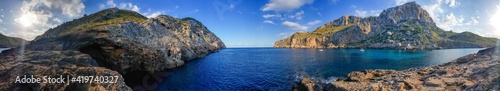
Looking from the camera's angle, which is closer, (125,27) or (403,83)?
(403,83)

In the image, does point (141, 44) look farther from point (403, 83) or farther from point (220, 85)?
point (403, 83)

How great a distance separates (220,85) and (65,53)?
2073 centimetres

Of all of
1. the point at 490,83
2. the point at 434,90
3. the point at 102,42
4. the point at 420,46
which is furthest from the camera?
the point at 420,46

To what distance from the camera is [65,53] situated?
27000mm

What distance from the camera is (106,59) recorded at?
40281 mm

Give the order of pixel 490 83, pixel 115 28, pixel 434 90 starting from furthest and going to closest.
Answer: pixel 115 28, pixel 434 90, pixel 490 83

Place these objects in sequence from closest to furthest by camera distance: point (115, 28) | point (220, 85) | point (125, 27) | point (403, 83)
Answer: point (403, 83), point (220, 85), point (115, 28), point (125, 27)

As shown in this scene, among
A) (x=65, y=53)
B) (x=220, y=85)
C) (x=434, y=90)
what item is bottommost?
(x=220, y=85)

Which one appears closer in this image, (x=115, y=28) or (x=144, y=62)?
(x=115, y=28)

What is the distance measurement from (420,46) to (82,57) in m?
228

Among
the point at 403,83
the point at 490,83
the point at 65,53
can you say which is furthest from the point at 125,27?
the point at 490,83

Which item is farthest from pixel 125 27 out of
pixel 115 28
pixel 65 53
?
pixel 65 53

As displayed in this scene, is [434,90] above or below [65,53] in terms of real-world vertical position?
below

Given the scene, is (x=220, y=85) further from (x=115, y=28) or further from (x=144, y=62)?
(x=115, y=28)
